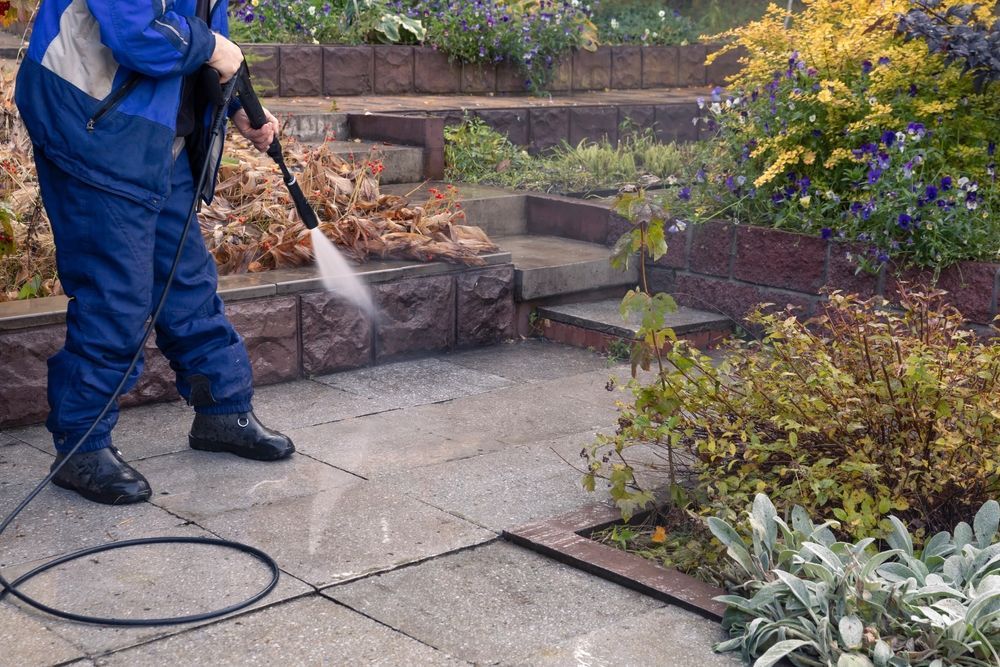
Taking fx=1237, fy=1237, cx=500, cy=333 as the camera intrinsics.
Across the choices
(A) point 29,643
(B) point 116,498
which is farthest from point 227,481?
(A) point 29,643

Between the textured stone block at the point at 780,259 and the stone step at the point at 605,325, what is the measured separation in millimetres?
273

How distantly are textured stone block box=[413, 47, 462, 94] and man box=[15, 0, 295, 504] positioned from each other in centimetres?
509

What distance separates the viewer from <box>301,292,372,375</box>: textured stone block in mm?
5047

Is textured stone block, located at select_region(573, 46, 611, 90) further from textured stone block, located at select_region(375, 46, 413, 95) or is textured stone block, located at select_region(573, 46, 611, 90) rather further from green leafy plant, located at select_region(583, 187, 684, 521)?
green leafy plant, located at select_region(583, 187, 684, 521)

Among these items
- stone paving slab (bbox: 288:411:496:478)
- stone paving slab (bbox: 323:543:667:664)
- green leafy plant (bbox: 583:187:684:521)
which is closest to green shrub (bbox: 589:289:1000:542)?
green leafy plant (bbox: 583:187:684:521)

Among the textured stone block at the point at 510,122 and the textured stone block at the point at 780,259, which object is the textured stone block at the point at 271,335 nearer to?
the textured stone block at the point at 780,259

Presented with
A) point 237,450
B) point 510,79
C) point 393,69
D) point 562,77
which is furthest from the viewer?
point 562,77

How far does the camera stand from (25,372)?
4301 mm

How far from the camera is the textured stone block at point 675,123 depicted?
29.3ft

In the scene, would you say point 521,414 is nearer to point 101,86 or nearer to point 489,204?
point 101,86

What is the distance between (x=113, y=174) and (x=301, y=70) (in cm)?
506

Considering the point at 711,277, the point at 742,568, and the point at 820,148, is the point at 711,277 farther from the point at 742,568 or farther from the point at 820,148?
the point at 742,568

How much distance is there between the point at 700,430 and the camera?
3.67m

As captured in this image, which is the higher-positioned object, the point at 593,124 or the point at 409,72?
the point at 409,72
